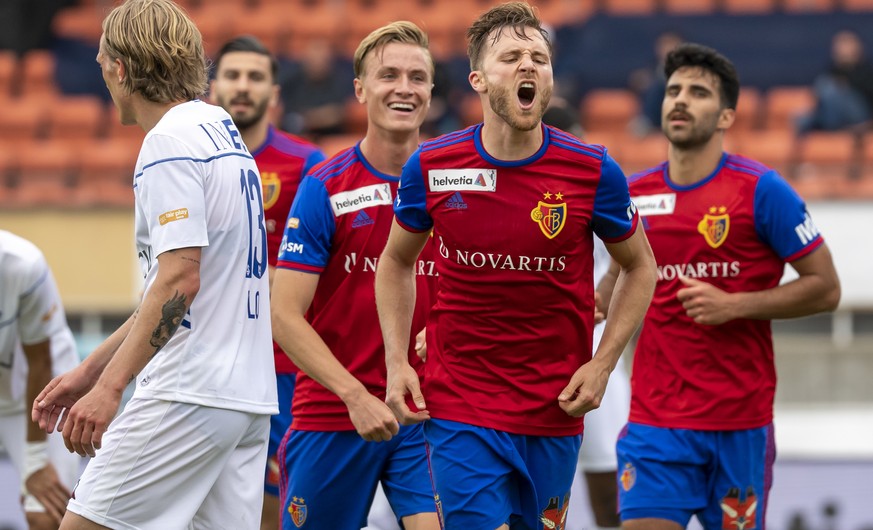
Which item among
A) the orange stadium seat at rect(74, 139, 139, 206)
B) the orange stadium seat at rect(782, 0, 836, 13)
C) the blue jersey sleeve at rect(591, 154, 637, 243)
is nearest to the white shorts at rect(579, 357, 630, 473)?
the blue jersey sleeve at rect(591, 154, 637, 243)

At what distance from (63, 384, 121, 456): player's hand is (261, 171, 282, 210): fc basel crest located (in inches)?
118

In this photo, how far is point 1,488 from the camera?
8.80m

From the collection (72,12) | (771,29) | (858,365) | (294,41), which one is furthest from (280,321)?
(72,12)

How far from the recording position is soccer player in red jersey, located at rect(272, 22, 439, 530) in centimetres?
580

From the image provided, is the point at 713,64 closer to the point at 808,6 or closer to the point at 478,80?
the point at 478,80

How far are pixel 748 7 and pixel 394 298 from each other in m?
12.3

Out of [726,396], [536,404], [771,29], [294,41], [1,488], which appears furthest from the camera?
[294,41]

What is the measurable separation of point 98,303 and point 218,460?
9401 mm

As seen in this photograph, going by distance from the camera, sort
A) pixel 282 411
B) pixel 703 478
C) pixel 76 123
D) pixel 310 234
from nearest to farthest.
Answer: pixel 310 234 → pixel 703 478 → pixel 282 411 → pixel 76 123

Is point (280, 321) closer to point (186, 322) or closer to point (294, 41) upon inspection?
point (186, 322)

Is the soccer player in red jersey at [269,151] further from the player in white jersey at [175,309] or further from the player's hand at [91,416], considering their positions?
the player's hand at [91,416]

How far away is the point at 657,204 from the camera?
661 cm

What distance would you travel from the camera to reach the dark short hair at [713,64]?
670 cm

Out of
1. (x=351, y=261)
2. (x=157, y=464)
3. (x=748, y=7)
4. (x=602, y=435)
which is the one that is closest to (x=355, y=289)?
(x=351, y=261)
